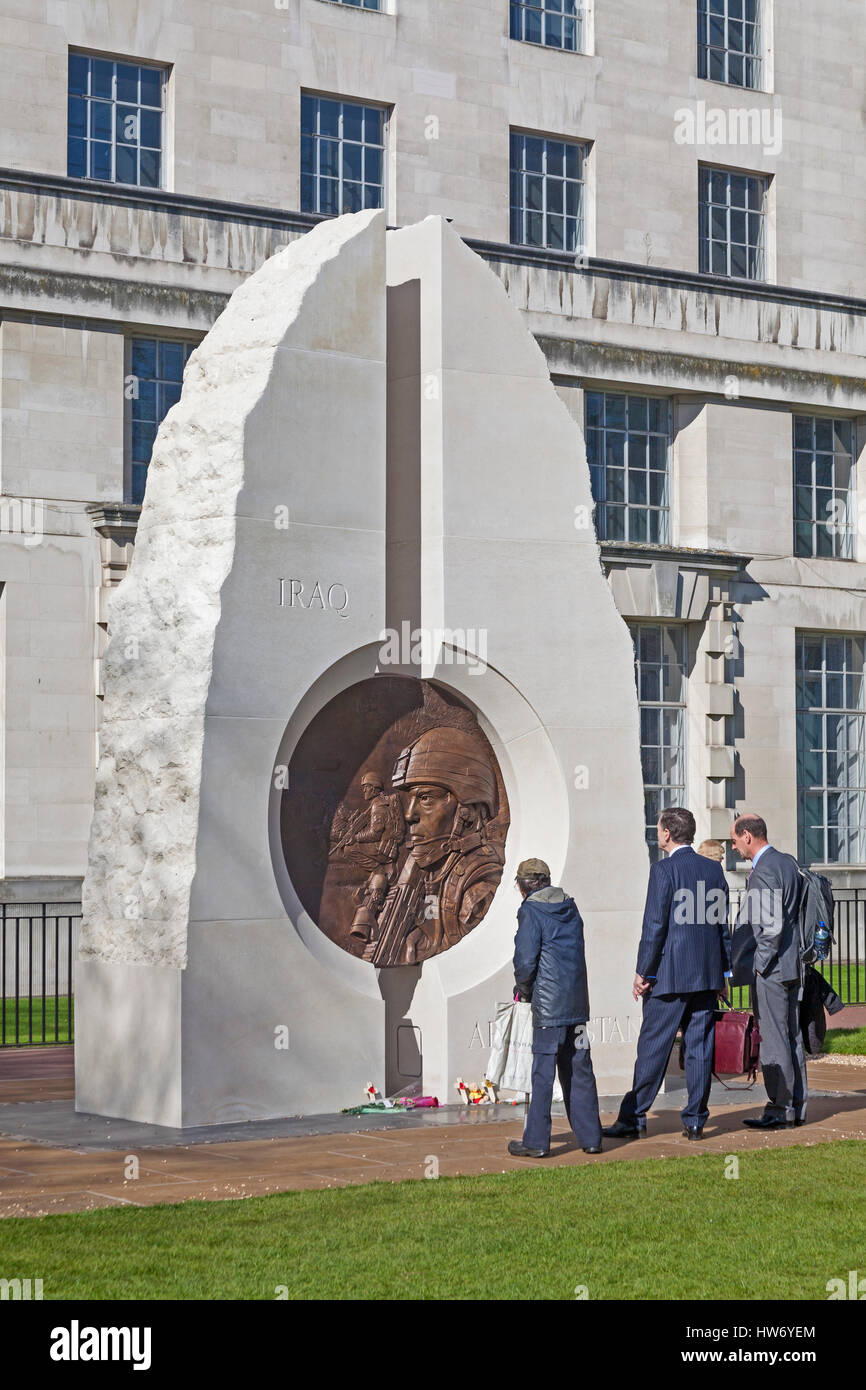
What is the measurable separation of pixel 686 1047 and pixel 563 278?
19.2m

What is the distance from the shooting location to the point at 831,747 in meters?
32.3

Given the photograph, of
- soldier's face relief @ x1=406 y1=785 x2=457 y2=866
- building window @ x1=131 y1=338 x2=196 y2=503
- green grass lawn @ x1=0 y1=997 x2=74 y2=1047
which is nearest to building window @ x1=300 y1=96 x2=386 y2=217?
building window @ x1=131 y1=338 x2=196 y2=503

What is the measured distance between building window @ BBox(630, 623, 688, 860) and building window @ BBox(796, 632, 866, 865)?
261cm

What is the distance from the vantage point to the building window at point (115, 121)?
26.6 metres

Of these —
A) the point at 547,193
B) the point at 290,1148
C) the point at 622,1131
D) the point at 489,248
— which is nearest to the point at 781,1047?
the point at 622,1131

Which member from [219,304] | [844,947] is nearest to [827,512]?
[844,947]

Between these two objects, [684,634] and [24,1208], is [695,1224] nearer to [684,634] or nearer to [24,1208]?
[24,1208]

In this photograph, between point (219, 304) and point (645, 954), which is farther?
point (219, 304)

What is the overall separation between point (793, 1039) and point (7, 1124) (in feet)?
18.0

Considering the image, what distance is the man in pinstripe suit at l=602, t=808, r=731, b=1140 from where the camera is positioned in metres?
12.5

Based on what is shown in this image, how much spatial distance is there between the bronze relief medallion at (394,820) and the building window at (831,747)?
17820mm

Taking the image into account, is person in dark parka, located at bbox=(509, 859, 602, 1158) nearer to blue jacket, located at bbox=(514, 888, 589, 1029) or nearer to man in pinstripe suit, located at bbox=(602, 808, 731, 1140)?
blue jacket, located at bbox=(514, 888, 589, 1029)

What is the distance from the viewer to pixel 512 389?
1534cm

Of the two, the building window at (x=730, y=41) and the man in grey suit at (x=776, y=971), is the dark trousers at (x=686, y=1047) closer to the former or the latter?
the man in grey suit at (x=776, y=971)
